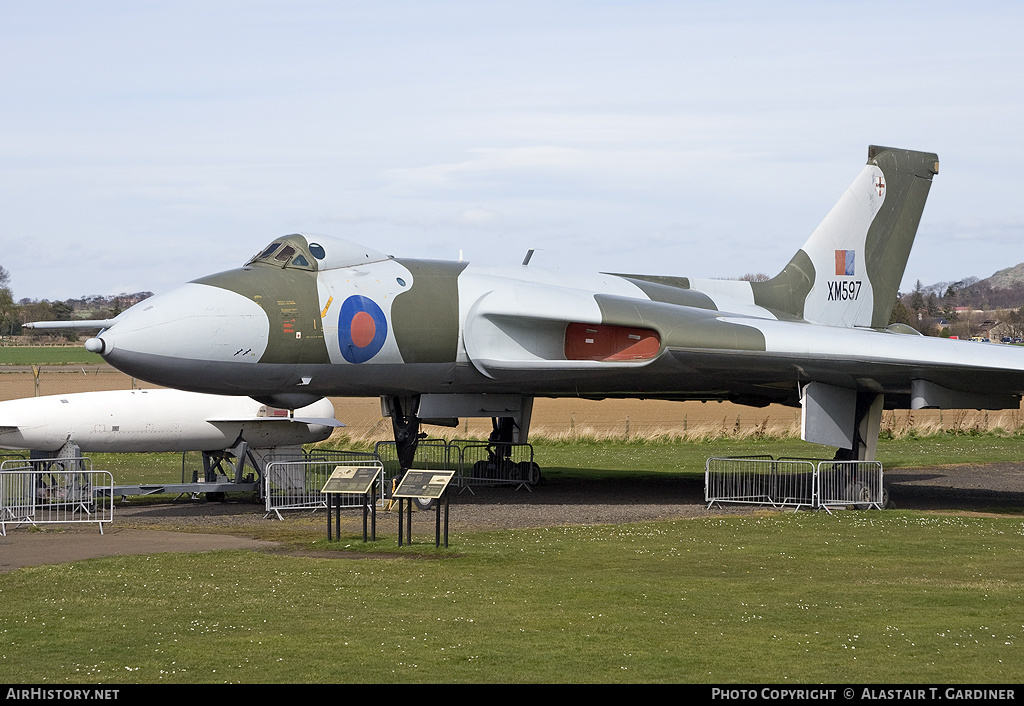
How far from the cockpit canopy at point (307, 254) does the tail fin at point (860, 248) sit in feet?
28.4

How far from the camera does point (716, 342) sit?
16234 mm

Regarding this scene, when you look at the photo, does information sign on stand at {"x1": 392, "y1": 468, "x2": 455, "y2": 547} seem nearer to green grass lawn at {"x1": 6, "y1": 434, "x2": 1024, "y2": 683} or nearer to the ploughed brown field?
green grass lawn at {"x1": 6, "y1": 434, "x2": 1024, "y2": 683}

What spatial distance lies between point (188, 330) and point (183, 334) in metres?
0.09

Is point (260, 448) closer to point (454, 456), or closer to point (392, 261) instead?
point (392, 261)

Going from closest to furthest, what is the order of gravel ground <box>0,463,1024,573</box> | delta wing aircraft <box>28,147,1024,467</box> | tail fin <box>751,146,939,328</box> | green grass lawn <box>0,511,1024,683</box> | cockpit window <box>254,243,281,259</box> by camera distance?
green grass lawn <box>0,511,1024,683</box>
gravel ground <box>0,463,1024,573</box>
delta wing aircraft <box>28,147,1024,467</box>
cockpit window <box>254,243,281,259</box>
tail fin <box>751,146,939,328</box>

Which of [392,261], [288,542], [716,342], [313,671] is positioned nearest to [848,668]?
[313,671]

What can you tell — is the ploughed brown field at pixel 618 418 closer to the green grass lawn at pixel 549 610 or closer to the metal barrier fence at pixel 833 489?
the metal barrier fence at pixel 833 489

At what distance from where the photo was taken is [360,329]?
619 inches

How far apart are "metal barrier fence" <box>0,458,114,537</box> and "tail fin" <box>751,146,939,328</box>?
487 inches

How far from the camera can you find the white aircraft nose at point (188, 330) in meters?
14.1

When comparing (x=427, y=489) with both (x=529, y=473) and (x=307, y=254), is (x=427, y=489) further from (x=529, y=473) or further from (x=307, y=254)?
(x=529, y=473)

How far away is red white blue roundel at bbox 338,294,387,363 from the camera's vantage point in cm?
1559

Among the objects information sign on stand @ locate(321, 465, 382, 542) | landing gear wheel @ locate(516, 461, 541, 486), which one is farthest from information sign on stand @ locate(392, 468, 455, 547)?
landing gear wheel @ locate(516, 461, 541, 486)

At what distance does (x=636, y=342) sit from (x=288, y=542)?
6.50m
